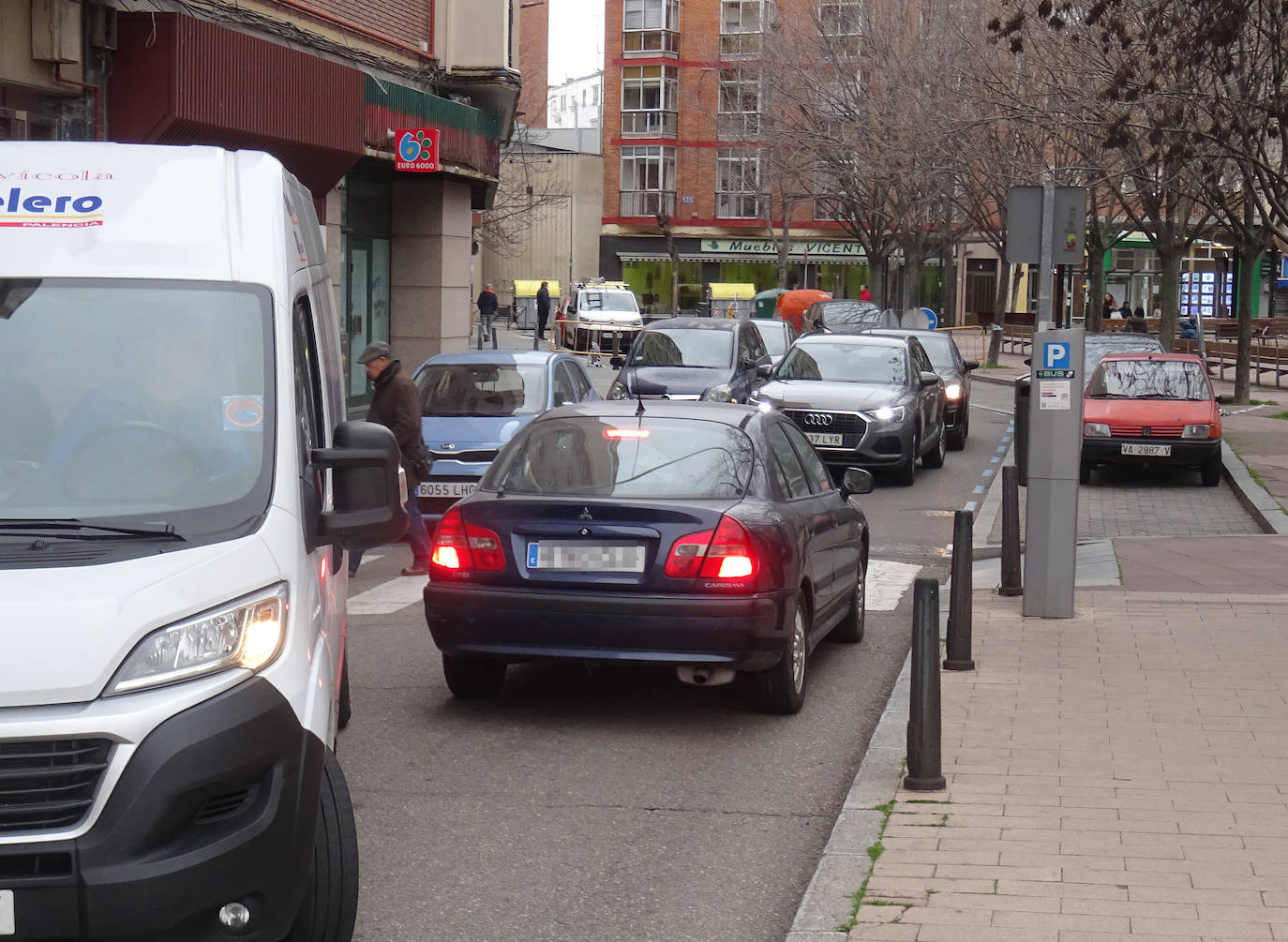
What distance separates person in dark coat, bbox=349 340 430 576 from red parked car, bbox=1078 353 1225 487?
9.06 m

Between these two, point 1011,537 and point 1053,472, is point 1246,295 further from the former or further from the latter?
point 1053,472

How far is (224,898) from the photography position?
3912mm

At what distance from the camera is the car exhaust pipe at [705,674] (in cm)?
737

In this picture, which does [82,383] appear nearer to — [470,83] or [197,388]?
[197,388]

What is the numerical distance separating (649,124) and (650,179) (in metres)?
2.59

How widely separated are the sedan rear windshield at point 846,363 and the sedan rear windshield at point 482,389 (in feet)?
19.2

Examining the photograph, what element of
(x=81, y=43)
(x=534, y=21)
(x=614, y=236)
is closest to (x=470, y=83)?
(x=81, y=43)

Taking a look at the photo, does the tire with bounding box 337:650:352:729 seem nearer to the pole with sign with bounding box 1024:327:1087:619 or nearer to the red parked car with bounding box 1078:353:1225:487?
the pole with sign with bounding box 1024:327:1087:619

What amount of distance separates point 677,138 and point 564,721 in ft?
241

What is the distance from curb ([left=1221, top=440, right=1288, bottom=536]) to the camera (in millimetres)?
14942

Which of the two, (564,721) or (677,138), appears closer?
(564,721)

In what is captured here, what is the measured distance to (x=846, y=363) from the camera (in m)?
20.3

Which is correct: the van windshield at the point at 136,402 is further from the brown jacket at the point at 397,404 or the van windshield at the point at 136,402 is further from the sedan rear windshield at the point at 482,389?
the sedan rear windshield at the point at 482,389

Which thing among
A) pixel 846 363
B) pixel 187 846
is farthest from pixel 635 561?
pixel 846 363
